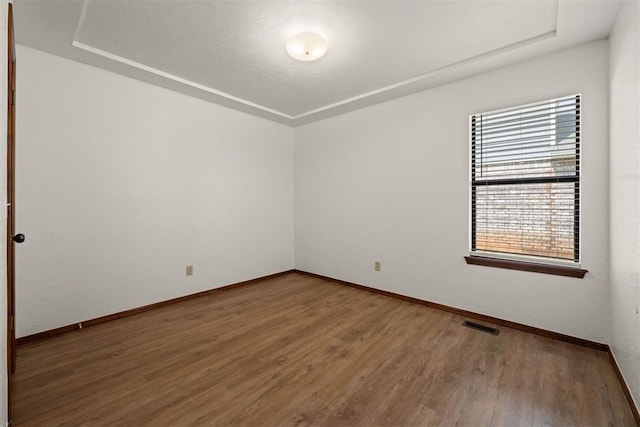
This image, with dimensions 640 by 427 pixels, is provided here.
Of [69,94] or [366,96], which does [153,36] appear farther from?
[366,96]

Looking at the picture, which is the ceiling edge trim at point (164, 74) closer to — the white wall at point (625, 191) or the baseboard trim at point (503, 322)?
the baseboard trim at point (503, 322)

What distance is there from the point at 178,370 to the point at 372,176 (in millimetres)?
3021

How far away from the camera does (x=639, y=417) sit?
1.52 m

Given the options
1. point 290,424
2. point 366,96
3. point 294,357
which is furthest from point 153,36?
point 290,424

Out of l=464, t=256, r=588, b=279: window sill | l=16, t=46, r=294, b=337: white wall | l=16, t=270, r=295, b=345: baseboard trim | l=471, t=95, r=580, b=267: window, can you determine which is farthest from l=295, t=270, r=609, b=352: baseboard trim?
l=16, t=46, r=294, b=337: white wall

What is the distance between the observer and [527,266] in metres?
2.61

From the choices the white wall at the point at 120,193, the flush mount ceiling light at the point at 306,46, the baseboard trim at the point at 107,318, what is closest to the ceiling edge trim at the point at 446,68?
the flush mount ceiling light at the point at 306,46

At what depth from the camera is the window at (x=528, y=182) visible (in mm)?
2463

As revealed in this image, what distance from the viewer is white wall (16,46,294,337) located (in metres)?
2.45

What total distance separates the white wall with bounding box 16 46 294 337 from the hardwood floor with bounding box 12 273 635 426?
0.46 m

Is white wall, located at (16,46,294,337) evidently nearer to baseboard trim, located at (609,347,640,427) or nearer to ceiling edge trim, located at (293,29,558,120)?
ceiling edge trim, located at (293,29,558,120)

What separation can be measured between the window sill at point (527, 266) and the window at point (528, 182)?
8 cm

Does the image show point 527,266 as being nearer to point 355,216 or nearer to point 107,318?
point 355,216

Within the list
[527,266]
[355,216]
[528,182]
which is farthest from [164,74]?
[527,266]
